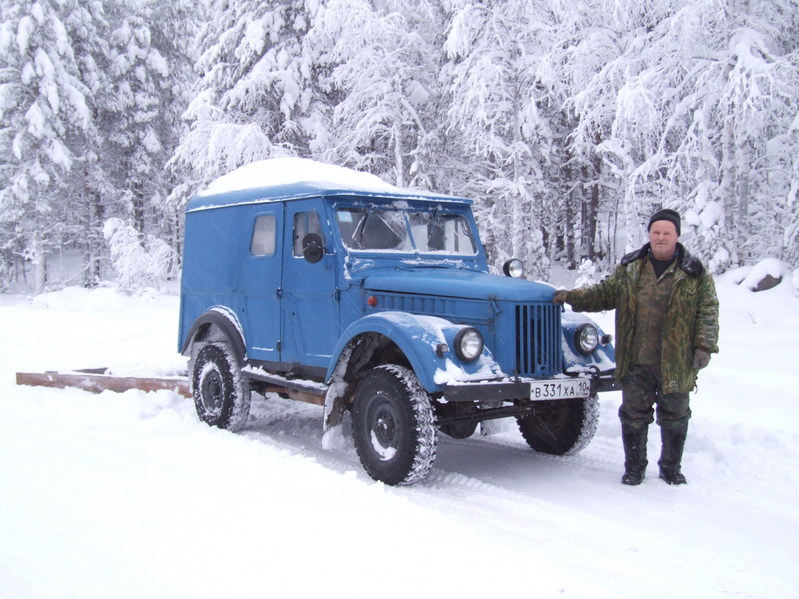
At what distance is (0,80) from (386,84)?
13792 mm

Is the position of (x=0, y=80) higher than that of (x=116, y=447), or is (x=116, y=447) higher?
(x=0, y=80)

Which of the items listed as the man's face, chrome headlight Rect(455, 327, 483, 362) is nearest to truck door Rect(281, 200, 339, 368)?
chrome headlight Rect(455, 327, 483, 362)

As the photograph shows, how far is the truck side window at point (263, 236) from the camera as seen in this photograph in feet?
22.8

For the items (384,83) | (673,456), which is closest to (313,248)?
(673,456)

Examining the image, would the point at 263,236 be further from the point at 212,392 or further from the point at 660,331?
the point at 660,331

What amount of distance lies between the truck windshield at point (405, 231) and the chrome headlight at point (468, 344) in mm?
1569

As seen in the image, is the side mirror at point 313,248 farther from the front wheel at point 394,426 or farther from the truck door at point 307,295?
the front wheel at point 394,426

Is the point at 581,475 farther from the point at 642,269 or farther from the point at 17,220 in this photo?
the point at 17,220

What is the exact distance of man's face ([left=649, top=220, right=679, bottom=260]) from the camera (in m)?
5.31

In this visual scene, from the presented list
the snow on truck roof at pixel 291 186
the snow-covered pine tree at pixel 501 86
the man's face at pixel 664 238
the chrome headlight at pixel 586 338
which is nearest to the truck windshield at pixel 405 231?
the snow on truck roof at pixel 291 186

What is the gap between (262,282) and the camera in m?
7.05

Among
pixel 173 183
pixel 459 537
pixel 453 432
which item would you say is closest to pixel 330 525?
pixel 459 537

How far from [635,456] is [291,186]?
148 inches

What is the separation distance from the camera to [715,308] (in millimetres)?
5203
